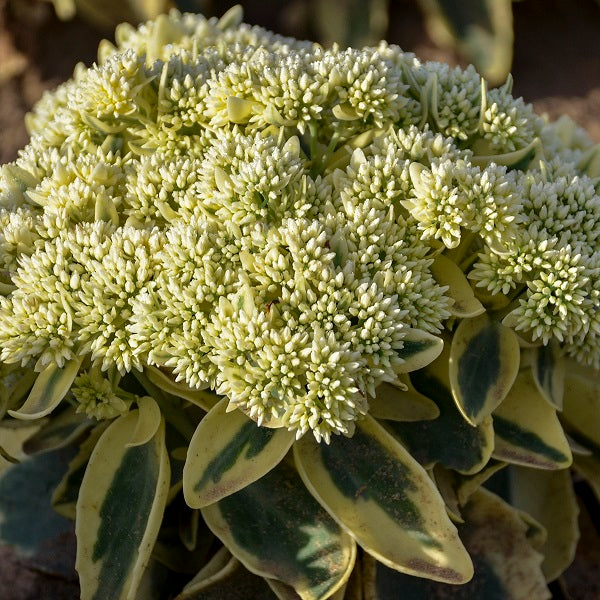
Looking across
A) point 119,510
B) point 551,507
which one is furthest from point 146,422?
point 551,507

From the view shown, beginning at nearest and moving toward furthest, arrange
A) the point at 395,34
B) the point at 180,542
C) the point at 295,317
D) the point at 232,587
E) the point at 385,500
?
the point at 295,317 → the point at 385,500 → the point at 232,587 → the point at 180,542 → the point at 395,34

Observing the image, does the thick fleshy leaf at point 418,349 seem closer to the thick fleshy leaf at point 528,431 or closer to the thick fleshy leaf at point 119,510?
the thick fleshy leaf at point 528,431

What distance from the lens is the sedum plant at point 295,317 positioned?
1.18 meters

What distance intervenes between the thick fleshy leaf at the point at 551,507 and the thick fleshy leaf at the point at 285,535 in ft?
1.39

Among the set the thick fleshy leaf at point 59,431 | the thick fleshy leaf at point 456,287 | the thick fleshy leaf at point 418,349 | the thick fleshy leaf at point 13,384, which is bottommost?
the thick fleshy leaf at point 59,431

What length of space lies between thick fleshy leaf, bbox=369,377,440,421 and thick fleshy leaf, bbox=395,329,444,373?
0.15 meters

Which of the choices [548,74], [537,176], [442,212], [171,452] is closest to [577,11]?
[548,74]

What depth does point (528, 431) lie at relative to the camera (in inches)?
55.8

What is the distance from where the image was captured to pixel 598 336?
1362 millimetres

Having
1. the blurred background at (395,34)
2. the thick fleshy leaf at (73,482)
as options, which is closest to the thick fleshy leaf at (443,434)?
the thick fleshy leaf at (73,482)

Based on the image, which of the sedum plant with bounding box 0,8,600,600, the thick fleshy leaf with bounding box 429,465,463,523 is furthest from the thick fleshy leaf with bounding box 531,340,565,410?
the thick fleshy leaf with bounding box 429,465,463,523

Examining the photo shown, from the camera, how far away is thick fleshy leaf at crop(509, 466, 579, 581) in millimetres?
1572

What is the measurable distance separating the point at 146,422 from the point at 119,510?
0.46 ft

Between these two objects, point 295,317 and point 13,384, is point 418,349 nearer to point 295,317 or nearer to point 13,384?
point 295,317
